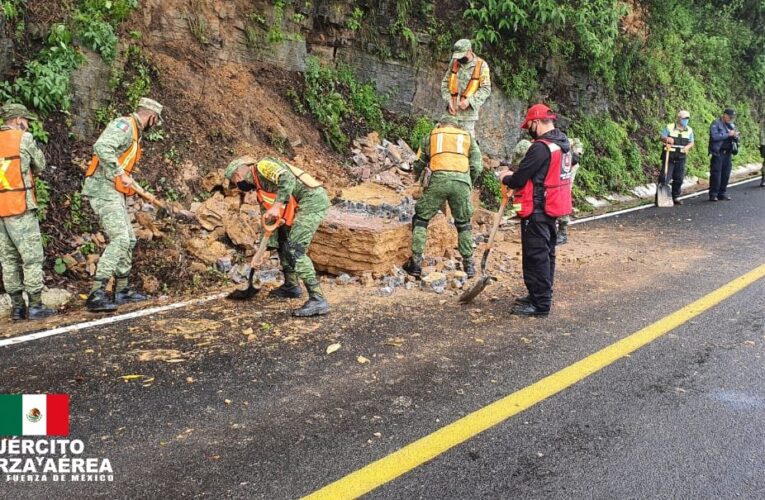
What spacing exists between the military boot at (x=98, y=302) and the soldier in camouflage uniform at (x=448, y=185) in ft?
10.3

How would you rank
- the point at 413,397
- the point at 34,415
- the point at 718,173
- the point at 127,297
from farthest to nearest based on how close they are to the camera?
the point at 718,173, the point at 127,297, the point at 413,397, the point at 34,415

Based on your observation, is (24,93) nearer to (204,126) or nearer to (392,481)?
(204,126)

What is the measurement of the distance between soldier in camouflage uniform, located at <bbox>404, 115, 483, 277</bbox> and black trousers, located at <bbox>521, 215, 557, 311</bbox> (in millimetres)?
1471

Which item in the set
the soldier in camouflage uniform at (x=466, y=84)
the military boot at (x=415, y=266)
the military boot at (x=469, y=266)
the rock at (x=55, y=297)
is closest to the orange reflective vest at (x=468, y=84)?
the soldier in camouflage uniform at (x=466, y=84)

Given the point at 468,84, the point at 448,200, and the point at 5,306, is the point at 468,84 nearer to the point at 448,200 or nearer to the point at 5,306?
the point at 448,200

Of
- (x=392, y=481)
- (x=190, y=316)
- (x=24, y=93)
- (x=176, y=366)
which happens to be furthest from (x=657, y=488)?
Result: (x=24, y=93)

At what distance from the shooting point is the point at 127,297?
616 centimetres

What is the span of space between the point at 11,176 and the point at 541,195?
4.65 m

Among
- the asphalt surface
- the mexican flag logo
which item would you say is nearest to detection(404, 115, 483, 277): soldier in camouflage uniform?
the asphalt surface

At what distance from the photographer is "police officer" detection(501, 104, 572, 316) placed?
5.56 m

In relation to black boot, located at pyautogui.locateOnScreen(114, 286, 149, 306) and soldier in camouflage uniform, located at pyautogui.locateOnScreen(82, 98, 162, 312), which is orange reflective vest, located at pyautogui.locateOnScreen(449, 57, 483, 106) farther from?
black boot, located at pyautogui.locateOnScreen(114, 286, 149, 306)

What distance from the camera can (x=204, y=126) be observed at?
902 cm

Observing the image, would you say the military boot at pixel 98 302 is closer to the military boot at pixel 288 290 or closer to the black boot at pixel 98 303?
the black boot at pixel 98 303

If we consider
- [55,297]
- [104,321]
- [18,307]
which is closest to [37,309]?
[18,307]
